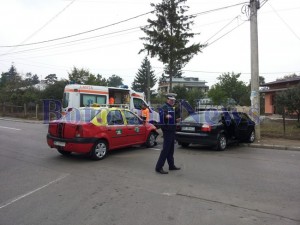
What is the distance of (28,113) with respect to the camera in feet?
98.1

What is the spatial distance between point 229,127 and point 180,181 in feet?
17.5

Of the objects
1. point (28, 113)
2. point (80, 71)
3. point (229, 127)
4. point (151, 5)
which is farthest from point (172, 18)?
point (80, 71)

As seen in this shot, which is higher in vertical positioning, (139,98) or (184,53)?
(184,53)

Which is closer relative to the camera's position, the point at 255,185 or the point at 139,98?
the point at 255,185

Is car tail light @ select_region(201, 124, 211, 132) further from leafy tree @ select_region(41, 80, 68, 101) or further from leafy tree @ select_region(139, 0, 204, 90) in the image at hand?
leafy tree @ select_region(41, 80, 68, 101)

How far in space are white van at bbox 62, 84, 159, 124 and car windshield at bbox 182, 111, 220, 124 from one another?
4.95 m

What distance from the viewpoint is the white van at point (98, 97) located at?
51.9 feet

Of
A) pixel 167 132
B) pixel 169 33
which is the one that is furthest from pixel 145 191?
pixel 169 33

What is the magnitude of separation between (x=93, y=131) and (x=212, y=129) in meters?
4.28

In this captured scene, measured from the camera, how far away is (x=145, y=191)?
5.38 meters

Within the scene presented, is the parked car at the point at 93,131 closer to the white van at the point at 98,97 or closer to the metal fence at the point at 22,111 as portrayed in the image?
the white van at the point at 98,97

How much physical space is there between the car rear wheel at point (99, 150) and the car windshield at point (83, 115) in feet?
2.51

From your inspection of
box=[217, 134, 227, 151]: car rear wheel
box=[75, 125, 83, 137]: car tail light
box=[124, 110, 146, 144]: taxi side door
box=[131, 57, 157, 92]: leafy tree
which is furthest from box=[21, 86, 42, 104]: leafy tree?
box=[131, 57, 157, 92]: leafy tree

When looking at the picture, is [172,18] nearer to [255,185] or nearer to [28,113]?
[255,185]
